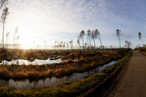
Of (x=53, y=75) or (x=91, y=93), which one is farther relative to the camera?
(x=53, y=75)

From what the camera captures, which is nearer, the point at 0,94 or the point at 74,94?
the point at 0,94

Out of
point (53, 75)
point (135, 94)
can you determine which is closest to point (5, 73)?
point (53, 75)

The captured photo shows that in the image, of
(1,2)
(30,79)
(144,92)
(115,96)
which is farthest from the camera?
(1,2)

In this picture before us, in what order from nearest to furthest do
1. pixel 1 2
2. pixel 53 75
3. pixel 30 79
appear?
pixel 30 79
pixel 53 75
pixel 1 2

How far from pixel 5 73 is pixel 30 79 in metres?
3.01

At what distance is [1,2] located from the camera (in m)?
14.7

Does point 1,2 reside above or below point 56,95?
above

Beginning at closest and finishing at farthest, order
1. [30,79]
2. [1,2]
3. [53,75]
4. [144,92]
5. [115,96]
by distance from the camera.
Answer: [115,96] < [144,92] < [30,79] < [53,75] < [1,2]

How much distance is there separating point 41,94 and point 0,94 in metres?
2.36

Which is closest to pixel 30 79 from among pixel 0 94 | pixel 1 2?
pixel 0 94

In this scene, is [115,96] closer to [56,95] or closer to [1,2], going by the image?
[56,95]

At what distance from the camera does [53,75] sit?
36.8 feet

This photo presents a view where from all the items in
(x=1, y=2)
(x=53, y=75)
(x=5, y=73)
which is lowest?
(x=53, y=75)

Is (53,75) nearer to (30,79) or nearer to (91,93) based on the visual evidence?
(30,79)
